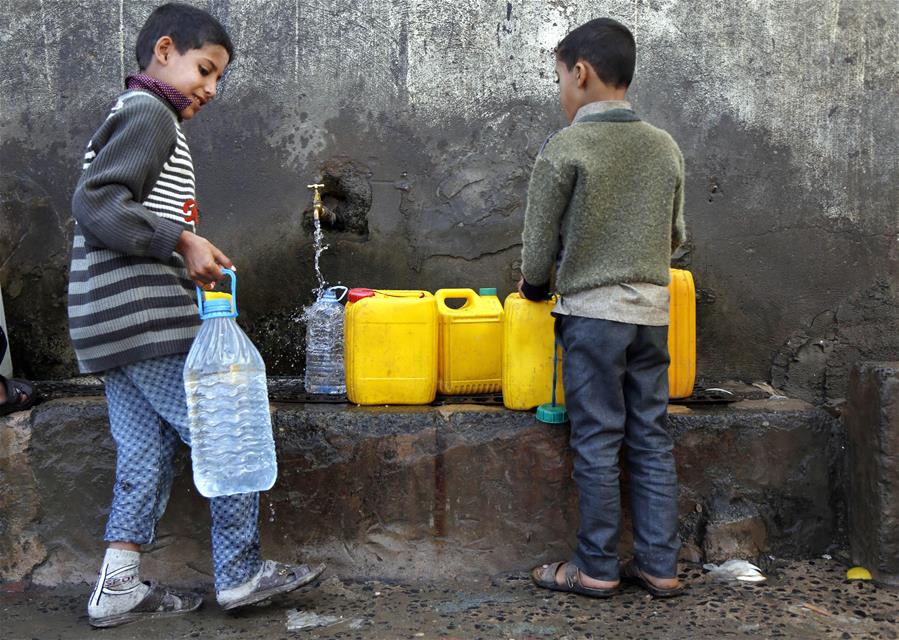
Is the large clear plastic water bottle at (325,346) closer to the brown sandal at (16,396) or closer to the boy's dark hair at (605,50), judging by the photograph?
the brown sandal at (16,396)

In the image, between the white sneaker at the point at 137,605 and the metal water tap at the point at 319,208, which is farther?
the metal water tap at the point at 319,208

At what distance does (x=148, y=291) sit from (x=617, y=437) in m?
1.54

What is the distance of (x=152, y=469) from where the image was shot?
8.71ft

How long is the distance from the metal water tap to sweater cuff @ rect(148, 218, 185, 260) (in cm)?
132

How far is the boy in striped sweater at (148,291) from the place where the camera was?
2418mm

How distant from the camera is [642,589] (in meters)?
2.95

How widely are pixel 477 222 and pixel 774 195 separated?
4.29ft

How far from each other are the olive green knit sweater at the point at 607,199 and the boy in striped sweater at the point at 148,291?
106 cm

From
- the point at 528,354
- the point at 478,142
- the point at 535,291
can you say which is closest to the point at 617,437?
the point at 528,354

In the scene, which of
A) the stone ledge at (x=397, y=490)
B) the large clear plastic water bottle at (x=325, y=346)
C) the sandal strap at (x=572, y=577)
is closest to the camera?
the sandal strap at (x=572, y=577)

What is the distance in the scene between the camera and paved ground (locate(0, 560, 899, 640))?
2.68 meters

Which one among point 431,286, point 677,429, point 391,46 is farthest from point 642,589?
point 391,46

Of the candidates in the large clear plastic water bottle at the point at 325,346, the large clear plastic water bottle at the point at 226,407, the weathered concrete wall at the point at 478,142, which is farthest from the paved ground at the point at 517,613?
the weathered concrete wall at the point at 478,142

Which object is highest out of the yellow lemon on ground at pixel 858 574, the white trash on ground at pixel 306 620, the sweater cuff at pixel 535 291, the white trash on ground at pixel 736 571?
the sweater cuff at pixel 535 291
